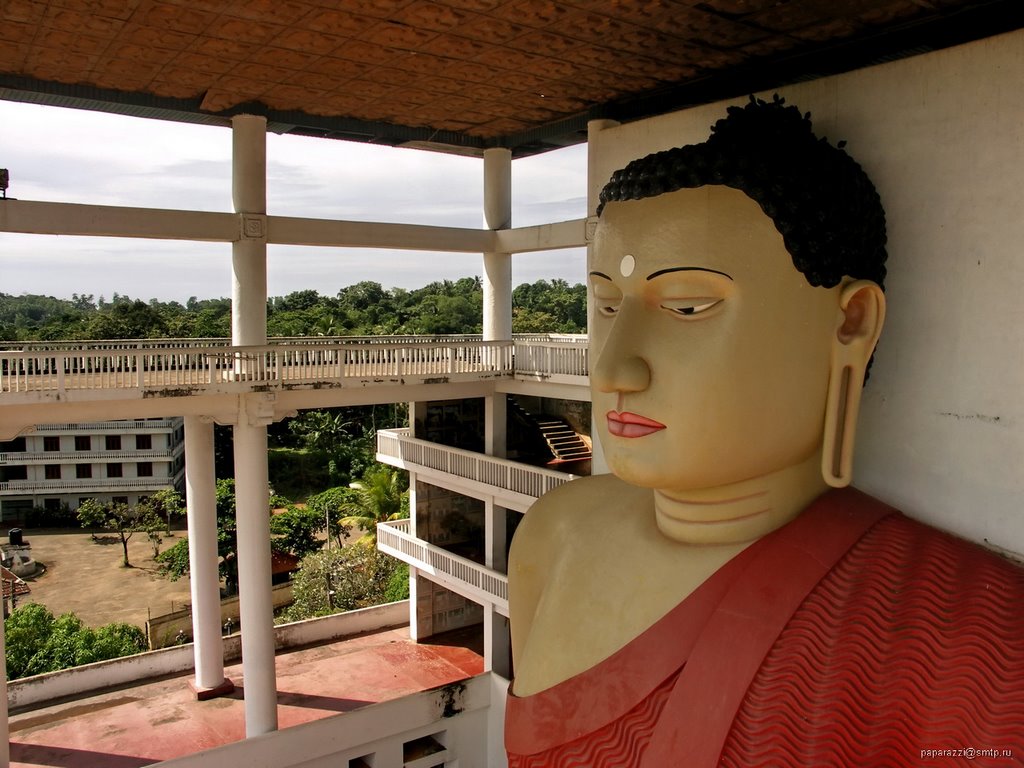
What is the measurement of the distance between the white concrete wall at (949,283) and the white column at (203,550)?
444 inches

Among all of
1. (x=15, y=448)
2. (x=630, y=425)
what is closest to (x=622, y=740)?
(x=630, y=425)

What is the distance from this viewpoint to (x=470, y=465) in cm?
1642

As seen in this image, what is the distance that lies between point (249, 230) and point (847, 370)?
9.96m

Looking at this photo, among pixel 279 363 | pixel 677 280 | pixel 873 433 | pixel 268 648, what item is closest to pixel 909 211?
pixel 873 433

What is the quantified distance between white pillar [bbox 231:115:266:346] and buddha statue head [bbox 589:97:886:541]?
9074 mm

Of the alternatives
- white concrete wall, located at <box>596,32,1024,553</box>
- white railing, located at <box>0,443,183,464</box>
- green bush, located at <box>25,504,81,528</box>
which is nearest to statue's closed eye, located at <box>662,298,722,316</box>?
white concrete wall, located at <box>596,32,1024,553</box>

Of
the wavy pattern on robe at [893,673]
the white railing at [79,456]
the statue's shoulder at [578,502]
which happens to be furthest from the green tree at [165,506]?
the wavy pattern on robe at [893,673]

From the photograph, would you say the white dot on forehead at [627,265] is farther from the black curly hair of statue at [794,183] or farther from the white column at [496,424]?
the white column at [496,424]

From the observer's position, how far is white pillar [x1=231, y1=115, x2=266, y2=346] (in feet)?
39.1

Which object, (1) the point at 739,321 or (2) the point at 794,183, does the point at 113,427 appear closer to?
(1) the point at 739,321

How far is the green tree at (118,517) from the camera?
3275 centimetres

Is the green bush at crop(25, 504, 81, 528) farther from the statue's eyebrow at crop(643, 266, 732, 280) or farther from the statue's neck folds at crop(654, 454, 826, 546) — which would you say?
the statue's eyebrow at crop(643, 266, 732, 280)

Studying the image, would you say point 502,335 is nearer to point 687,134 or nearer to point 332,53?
point 332,53

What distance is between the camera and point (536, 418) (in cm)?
1780
